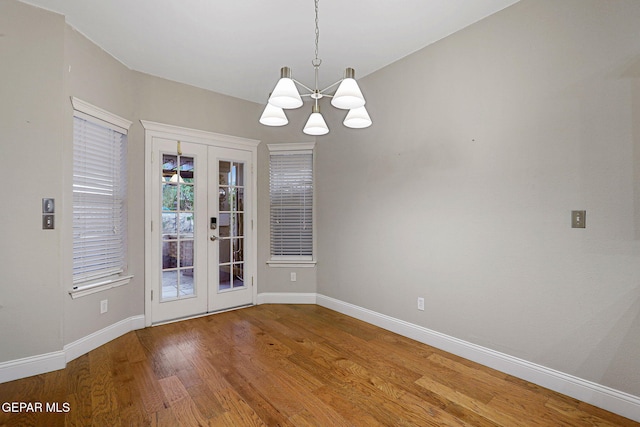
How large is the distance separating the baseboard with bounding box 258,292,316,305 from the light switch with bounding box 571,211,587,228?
10.1 feet

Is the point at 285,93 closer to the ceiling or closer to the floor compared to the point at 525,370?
closer to the ceiling

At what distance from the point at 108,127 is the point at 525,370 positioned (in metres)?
4.35

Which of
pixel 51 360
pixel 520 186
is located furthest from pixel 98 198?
pixel 520 186

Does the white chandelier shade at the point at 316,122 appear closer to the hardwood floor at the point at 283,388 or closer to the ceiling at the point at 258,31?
the ceiling at the point at 258,31

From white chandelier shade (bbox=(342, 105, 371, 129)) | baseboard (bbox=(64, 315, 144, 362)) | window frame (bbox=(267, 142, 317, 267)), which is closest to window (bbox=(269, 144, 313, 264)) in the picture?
window frame (bbox=(267, 142, 317, 267))

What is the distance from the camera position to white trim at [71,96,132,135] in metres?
2.72

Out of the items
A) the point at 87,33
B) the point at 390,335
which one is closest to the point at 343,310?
the point at 390,335

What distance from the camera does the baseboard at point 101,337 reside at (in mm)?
2662

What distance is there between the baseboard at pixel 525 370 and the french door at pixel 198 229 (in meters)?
1.98

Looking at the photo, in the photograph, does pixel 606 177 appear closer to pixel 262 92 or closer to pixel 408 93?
pixel 408 93

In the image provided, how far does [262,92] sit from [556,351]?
4.02 meters

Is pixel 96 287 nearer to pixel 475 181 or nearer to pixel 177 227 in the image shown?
pixel 177 227

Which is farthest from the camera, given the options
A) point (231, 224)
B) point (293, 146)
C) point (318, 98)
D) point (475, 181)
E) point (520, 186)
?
point (293, 146)

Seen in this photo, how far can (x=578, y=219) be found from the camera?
2.10 meters
